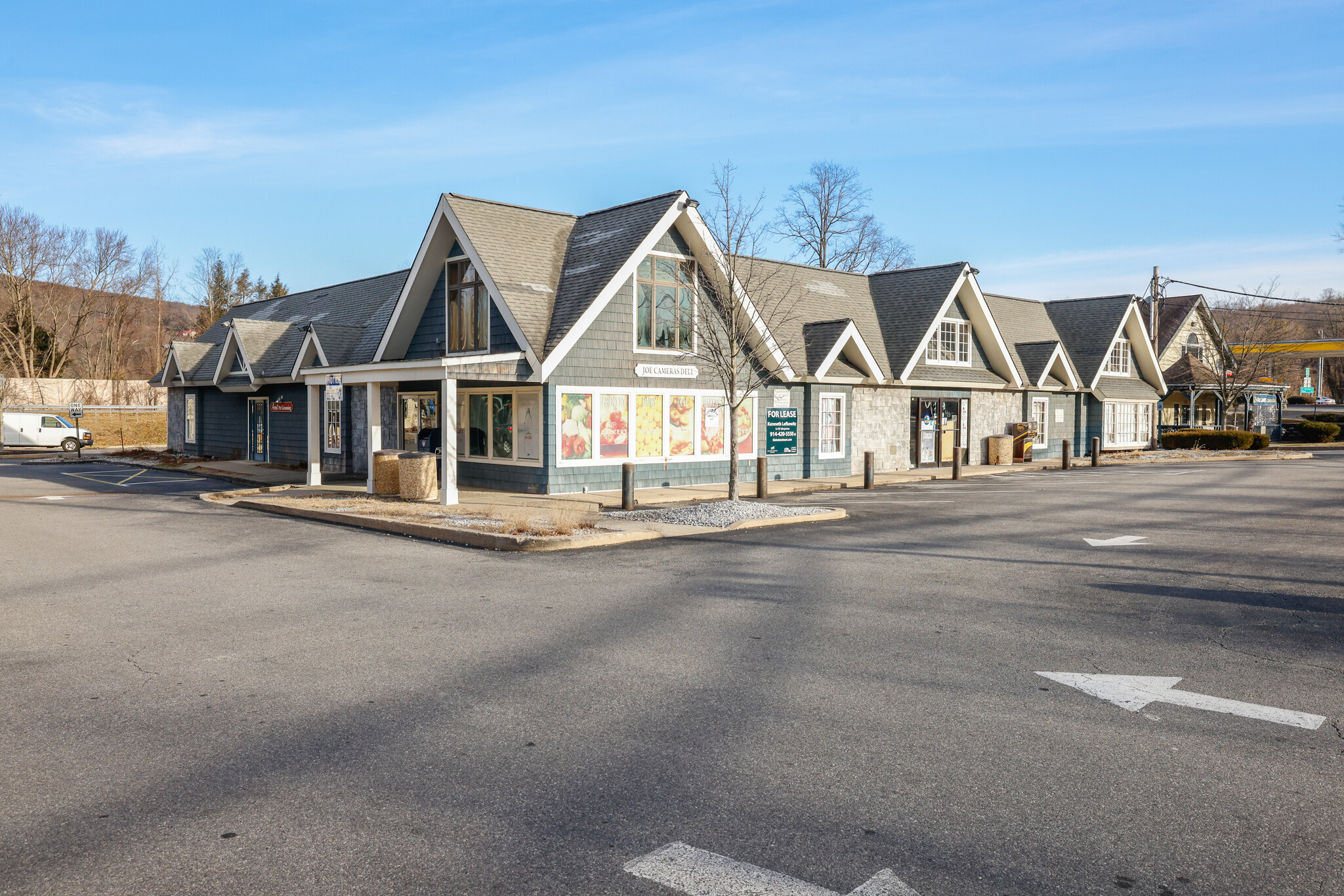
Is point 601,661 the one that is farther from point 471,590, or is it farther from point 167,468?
point 167,468

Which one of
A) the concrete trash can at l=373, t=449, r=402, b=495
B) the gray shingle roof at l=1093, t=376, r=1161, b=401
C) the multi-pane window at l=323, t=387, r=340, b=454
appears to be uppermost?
the gray shingle roof at l=1093, t=376, r=1161, b=401

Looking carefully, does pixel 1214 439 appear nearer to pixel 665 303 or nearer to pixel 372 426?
pixel 665 303

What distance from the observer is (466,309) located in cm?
2191

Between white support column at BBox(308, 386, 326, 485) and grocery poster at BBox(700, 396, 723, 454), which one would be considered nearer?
white support column at BBox(308, 386, 326, 485)

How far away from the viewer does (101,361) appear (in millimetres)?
70812

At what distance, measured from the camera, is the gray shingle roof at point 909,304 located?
28.8 m

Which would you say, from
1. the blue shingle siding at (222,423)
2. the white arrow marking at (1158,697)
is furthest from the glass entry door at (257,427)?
the white arrow marking at (1158,697)

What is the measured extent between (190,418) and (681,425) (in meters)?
23.4

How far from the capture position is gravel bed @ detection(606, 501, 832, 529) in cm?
1543

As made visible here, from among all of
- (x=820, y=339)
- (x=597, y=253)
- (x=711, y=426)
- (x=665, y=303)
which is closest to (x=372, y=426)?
(x=597, y=253)

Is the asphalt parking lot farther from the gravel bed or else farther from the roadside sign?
the roadside sign

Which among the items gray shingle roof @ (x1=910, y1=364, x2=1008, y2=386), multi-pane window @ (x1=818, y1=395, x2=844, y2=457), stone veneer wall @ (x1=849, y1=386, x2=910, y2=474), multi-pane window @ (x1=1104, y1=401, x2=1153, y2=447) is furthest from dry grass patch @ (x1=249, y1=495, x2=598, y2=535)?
multi-pane window @ (x1=1104, y1=401, x2=1153, y2=447)

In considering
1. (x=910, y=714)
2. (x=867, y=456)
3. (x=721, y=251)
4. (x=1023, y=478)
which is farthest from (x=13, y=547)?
(x=1023, y=478)

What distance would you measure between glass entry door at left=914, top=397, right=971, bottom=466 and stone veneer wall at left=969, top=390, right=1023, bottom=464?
0.49 m
